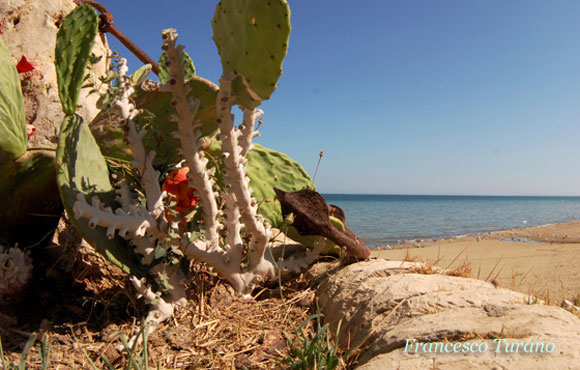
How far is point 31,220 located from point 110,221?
598mm

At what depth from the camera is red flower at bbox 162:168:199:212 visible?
1.53 meters

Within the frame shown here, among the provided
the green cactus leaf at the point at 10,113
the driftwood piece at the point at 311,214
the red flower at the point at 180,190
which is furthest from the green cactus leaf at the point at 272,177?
the green cactus leaf at the point at 10,113

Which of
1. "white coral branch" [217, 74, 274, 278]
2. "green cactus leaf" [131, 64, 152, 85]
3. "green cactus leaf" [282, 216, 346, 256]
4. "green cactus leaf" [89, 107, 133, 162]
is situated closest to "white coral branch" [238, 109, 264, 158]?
"white coral branch" [217, 74, 274, 278]

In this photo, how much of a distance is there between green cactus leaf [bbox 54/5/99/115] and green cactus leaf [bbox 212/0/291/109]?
449 mm

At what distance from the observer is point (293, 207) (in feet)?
5.10

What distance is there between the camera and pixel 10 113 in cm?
124

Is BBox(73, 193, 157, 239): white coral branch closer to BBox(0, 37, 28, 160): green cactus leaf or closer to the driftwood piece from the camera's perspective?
BBox(0, 37, 28, 160): green cactus leaf

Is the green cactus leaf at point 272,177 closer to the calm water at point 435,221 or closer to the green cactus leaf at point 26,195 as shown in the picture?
the green cactus leaf at point 26,195

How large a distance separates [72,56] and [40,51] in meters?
1.63

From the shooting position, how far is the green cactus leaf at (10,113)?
1228mm

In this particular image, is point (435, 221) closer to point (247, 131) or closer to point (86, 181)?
point (247, 131)

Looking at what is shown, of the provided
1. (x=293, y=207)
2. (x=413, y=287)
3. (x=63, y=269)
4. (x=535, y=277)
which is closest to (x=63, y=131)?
(x=63, y=269)

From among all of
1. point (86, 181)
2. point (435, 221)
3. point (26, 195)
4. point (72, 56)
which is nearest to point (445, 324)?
point (86, 181)

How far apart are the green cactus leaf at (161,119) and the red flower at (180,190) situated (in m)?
0.08
